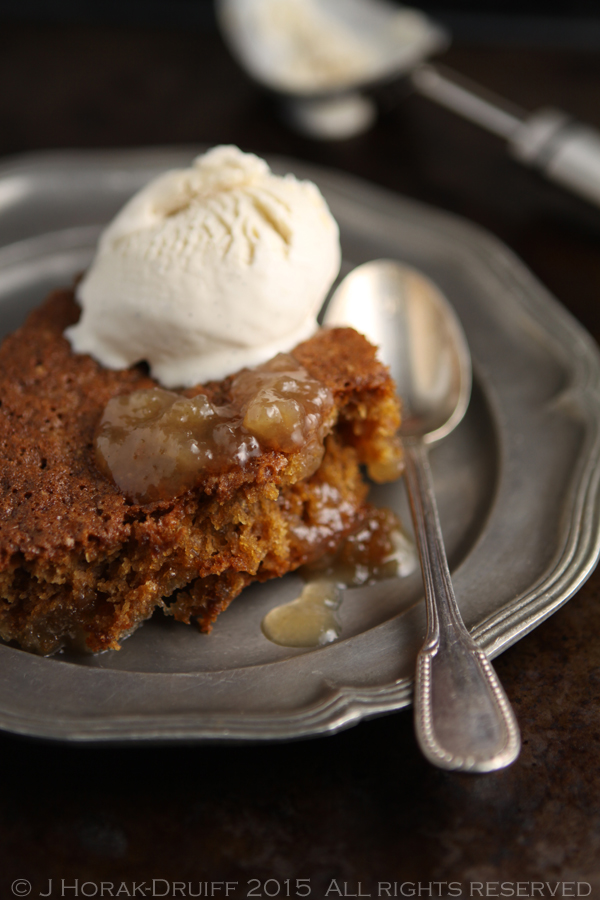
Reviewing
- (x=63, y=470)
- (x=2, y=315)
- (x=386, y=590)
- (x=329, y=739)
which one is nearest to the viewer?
(x=329, y=739)

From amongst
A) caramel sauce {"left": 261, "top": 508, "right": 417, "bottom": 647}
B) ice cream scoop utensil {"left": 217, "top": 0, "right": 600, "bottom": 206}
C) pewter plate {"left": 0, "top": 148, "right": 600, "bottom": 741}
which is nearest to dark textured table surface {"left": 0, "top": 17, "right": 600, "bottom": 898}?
pewter plate {"left": 0, "top": 148, "right": 600, "bottom": 741}

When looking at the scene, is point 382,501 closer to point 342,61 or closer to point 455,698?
point 455,698

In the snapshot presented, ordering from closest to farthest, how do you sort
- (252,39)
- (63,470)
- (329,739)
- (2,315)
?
(329,739) → (63,470) → (2,315) → (252,39)

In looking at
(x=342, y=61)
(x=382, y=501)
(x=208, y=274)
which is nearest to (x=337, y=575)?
(x=382, y=501)

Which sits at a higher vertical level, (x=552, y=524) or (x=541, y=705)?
(x=552, y=524)

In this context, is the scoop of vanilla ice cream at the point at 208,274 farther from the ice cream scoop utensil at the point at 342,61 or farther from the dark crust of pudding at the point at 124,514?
the ice cream scoop utensil at the point at 342,61

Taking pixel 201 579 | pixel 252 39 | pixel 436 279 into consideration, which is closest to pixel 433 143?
pixel 252 39

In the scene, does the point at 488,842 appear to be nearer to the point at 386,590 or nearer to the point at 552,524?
the point at 386,590
